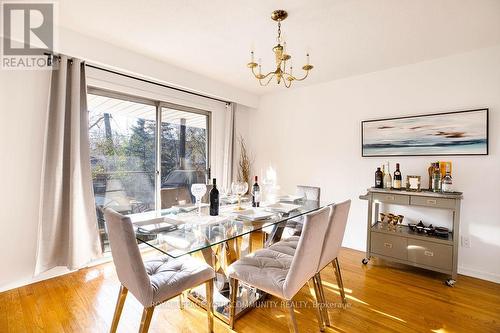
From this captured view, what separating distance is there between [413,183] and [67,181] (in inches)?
145

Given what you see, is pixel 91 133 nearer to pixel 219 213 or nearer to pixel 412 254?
pixel 219 213

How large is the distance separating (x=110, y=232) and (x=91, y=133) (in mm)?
1849

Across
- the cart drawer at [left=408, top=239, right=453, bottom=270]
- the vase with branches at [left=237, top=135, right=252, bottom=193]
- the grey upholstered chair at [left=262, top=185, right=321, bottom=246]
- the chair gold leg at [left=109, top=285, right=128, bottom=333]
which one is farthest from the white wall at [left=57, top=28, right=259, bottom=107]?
the cart drawer at [left=408, top=239, right=453, bottom=270]

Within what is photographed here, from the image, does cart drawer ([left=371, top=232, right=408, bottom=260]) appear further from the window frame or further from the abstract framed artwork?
the window frame

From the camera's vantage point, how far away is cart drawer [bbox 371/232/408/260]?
266 cm

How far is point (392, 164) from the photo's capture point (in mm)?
3078

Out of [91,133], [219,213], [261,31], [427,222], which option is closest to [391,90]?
[427,222]

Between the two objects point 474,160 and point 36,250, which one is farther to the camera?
point 474,160

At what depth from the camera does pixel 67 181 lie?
2.47 m

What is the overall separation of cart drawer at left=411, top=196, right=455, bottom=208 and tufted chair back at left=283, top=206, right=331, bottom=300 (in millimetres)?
1589

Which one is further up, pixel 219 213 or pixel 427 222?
pixel 219 213

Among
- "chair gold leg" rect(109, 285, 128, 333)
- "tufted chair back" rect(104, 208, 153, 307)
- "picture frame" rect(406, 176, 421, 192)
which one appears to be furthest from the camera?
"picture frame" rect(406, 176, 421, 192)

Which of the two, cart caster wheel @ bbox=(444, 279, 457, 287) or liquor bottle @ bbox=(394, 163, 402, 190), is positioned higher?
liquor bottle @ bbox=(394, 163, 402, 190)

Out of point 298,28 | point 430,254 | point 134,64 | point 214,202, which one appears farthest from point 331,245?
point 134,64
